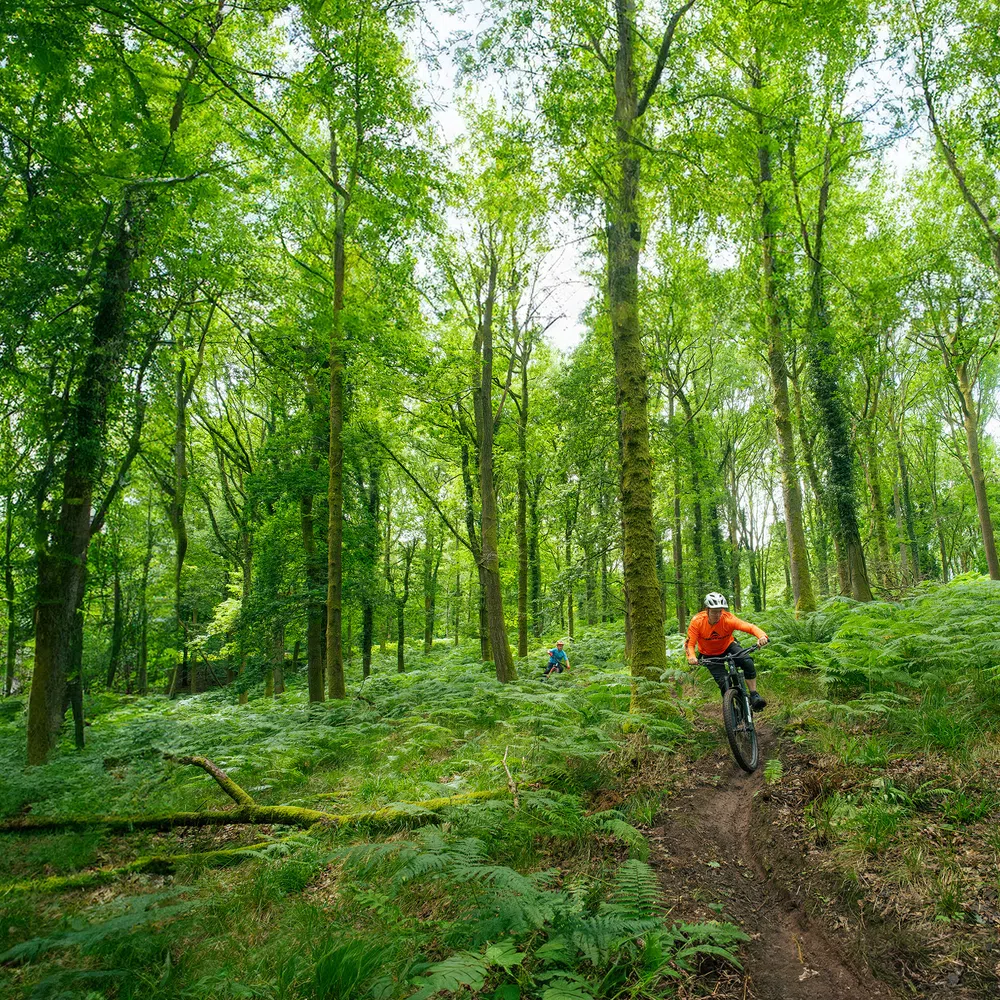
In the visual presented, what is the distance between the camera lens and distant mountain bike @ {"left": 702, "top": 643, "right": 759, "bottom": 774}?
215 inches

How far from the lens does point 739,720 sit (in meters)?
5.79

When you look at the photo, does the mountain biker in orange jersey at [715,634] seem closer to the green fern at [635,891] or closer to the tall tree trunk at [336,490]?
the green fern at [635,891]

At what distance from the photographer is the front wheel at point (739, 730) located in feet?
17.9

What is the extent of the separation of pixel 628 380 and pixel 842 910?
5.79m

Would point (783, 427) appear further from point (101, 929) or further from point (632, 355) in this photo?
point (101, 929)

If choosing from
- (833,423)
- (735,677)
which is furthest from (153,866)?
(833,423)

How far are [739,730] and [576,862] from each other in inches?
114

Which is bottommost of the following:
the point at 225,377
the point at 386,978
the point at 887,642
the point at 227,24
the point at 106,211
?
→ the point at 386,978

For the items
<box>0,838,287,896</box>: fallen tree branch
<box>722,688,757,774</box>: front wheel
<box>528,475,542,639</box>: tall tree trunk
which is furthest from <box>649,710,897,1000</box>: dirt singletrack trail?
<box>528,475,542,639</box>: tall tree trunk

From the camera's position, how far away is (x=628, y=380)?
7207mm

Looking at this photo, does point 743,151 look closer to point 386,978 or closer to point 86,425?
point 386,978

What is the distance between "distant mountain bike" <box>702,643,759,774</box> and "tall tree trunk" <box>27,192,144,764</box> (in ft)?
31.2

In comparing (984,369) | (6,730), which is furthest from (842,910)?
(984,369)

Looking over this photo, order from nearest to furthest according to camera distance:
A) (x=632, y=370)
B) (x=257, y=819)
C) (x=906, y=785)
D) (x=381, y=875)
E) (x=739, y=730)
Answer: (x=381, y=875), (x=906, y=785), (x=257, y=819), (x=739, y=730), (x=632, y=370)
